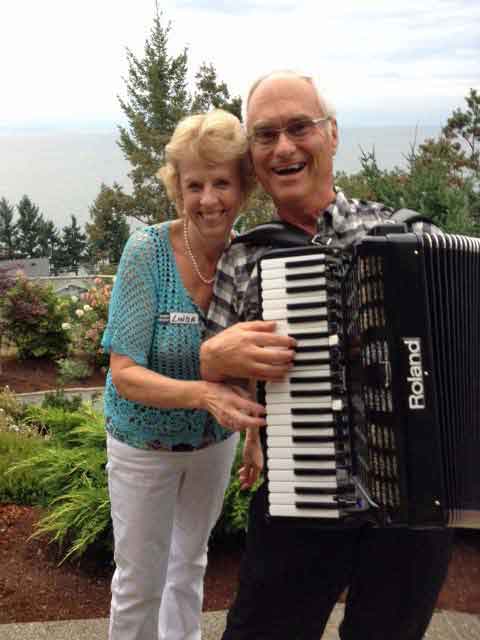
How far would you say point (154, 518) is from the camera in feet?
8.16

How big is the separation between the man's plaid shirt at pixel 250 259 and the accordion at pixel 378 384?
0.25m

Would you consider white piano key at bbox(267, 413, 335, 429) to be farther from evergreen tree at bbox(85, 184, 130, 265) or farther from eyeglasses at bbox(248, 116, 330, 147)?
evergreen tree at bbox(85, 184, 130, 265)

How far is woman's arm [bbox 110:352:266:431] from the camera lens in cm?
200

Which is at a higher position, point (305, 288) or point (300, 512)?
point (305, 288)

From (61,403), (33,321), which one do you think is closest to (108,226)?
(33,321)

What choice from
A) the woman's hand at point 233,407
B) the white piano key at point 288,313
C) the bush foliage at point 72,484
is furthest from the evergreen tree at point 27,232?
the white piano key at point 288,313

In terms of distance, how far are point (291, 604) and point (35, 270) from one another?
1420 inches

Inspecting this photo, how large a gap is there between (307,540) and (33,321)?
8.88 m

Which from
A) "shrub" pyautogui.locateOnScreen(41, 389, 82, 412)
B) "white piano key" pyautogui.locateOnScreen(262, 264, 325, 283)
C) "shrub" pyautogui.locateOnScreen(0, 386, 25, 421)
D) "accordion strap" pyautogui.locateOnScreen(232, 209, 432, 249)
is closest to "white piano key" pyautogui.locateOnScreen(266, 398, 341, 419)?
"white piano key" pyautogui.locateOnScreen(262, 264, 325, 283)

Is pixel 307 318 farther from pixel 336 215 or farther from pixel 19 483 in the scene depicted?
pixel 19 483

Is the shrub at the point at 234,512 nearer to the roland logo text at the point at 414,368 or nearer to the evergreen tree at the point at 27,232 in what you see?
the roland logo text at the point at 414,368

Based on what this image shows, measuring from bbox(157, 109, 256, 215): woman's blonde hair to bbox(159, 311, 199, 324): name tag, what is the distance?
46 cm

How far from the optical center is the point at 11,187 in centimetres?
19025

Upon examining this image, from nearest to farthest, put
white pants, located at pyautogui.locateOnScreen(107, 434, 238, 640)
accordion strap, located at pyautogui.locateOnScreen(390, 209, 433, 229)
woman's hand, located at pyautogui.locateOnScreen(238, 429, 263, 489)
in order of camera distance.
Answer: accordion strap, located at pyautogui.locateOnScreen(390, 209, 433, 229)
white pants, located at pyautogui.locateOnScreen(107, 434, 238, 640)
woman's hand, located at pyautogui.locateOnScreen(238, 429, 263, 489)
